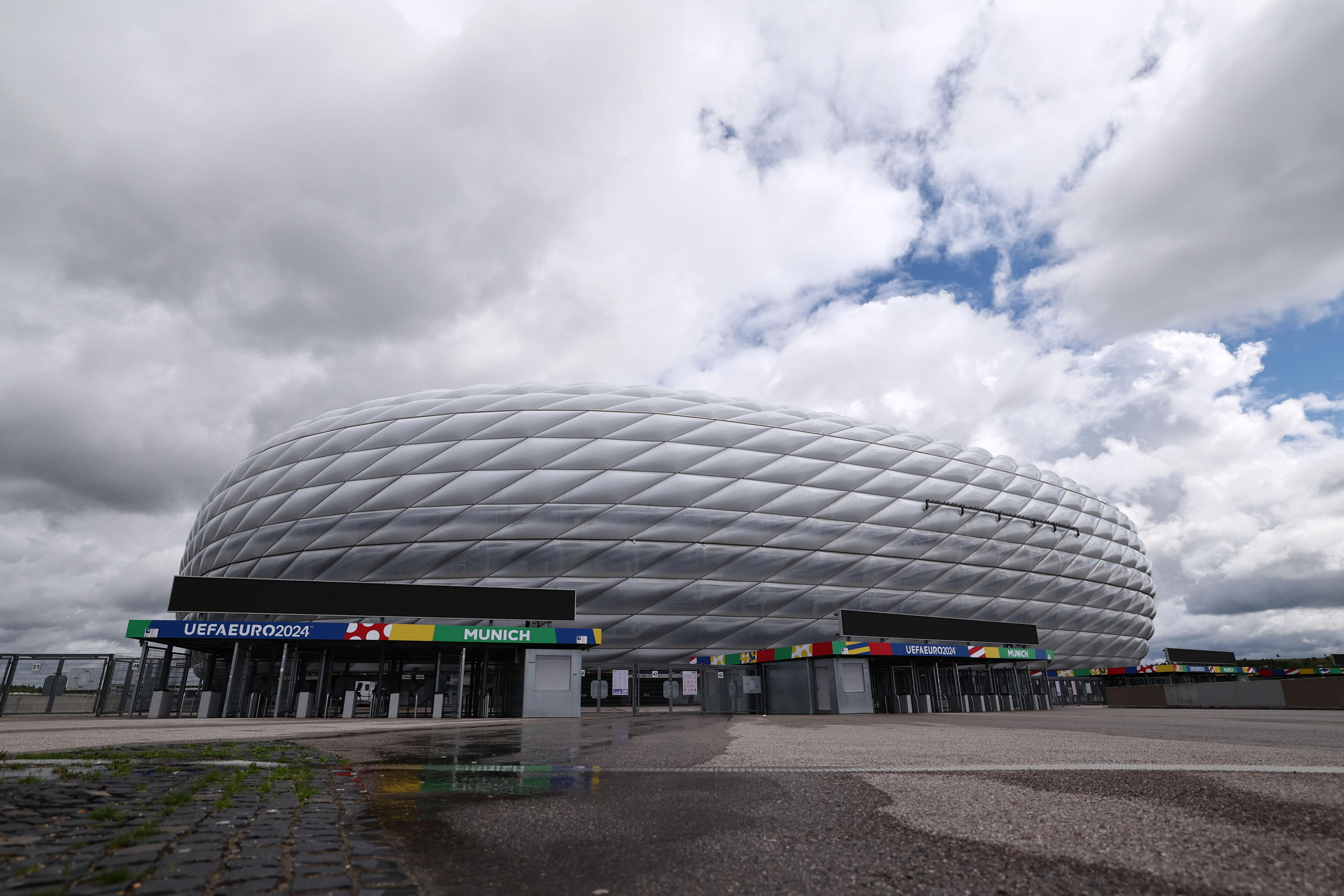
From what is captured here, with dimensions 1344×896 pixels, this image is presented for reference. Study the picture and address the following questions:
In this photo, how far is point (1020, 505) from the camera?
46.3 metres

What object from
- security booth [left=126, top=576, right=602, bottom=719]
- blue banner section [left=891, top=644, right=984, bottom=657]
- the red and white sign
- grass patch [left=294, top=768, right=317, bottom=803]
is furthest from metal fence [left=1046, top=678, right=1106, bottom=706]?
grass patch [left=294, top=768, right=317, bottom=803]

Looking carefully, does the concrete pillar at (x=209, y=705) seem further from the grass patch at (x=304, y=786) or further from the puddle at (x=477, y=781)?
the puddle at (x=477, y=781)

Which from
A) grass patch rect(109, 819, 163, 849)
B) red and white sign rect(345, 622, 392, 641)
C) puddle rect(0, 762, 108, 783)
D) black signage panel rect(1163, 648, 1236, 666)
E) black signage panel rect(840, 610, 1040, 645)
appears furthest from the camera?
black signage panel rect(1163, 648, 1236, 666)

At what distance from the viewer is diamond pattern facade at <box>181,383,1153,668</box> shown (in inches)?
1396

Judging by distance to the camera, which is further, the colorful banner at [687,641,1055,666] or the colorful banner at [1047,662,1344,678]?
the colorful banner at [1047,662,1344,678]

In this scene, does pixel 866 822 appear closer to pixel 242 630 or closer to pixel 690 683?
pixel 242 630

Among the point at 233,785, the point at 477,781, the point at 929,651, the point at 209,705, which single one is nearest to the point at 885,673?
the point at 929,651

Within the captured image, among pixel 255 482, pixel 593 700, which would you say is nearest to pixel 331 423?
pixel 255 482

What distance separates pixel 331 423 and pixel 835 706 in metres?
31.8

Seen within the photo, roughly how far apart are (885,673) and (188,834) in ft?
100

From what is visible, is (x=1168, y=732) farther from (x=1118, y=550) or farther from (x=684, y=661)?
(x=1118, y=550)

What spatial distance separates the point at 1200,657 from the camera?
66.4m

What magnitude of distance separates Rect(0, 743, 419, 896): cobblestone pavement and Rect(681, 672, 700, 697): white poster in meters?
26.8

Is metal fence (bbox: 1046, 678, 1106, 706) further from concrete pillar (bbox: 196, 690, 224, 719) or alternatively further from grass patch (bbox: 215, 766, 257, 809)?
grass patch (bbox: 215, 766, 257, 809)
